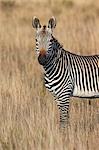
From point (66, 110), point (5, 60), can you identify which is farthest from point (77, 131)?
point (5, 60)

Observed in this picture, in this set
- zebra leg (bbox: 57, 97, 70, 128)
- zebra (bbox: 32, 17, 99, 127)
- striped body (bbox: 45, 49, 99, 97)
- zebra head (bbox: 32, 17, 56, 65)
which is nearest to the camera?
zebra head (bbox: 32, 17, 56, 65)

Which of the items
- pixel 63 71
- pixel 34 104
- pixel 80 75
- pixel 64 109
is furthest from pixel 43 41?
pixel 34 104

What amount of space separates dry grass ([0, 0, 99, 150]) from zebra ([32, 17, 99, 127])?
285 mm

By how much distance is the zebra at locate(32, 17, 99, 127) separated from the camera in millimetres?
5898

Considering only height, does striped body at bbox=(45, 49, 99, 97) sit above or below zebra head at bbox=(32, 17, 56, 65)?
below

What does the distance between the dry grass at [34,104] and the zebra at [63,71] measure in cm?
29

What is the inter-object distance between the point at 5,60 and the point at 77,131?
4264 millimetres

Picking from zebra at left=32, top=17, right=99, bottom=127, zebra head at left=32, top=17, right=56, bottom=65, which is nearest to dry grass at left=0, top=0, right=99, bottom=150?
zebra at left=32, top=17, right=99, bottom=127

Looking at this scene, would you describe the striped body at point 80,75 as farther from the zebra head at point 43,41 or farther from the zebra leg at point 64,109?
the zebra head at point 43,41

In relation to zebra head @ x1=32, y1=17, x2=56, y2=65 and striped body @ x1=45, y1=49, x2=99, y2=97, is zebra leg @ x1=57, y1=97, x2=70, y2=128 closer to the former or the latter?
striped body @ x1=45, y1=49, x2=99, y2=97

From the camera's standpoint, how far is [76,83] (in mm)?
6184

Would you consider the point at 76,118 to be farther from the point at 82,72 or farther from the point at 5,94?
the point at 5,94

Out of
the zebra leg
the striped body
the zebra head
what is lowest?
the zebra leg

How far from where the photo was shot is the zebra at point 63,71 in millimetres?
5898
